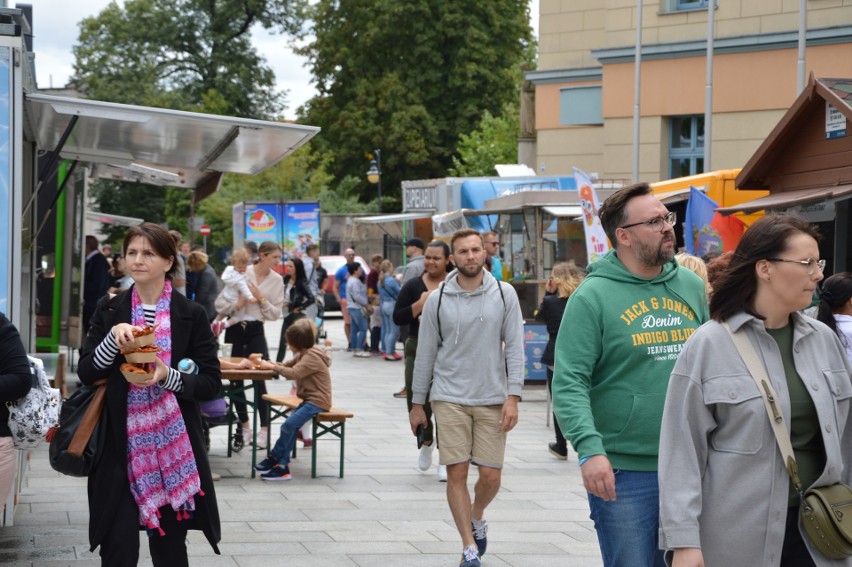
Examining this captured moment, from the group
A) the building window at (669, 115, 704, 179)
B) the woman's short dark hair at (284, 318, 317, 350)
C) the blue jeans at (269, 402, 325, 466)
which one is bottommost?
the blue jeans at (269, 402, 325, 466)

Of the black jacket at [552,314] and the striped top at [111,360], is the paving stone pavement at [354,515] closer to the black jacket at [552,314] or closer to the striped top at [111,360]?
the black jacket at [552,314]

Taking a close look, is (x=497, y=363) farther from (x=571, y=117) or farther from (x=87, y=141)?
(x=571, y=117)

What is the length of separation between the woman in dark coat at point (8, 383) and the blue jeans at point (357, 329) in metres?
18.2

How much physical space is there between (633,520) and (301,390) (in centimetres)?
606

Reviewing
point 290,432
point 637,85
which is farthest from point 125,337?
point 637,85

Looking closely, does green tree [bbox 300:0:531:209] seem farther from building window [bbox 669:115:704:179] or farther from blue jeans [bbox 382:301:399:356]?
blue jeans [bbox 382:301:399:356]

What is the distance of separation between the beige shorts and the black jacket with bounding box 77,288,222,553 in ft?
7.19

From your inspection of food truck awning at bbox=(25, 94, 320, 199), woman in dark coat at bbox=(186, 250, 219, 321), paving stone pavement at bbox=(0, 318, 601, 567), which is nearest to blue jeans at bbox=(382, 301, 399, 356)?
woman in dark coat at bbox=(186, 250, 219, 321)

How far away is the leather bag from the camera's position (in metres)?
3.52

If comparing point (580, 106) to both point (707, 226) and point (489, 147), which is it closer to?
point (489, 147)

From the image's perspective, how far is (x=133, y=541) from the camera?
532 centimetres

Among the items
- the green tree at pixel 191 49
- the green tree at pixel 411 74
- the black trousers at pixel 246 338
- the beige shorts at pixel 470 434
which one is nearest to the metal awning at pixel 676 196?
the black trousers at pixel 246 338

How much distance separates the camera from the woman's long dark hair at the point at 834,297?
7.59 m

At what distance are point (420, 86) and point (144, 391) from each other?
46447 mm
